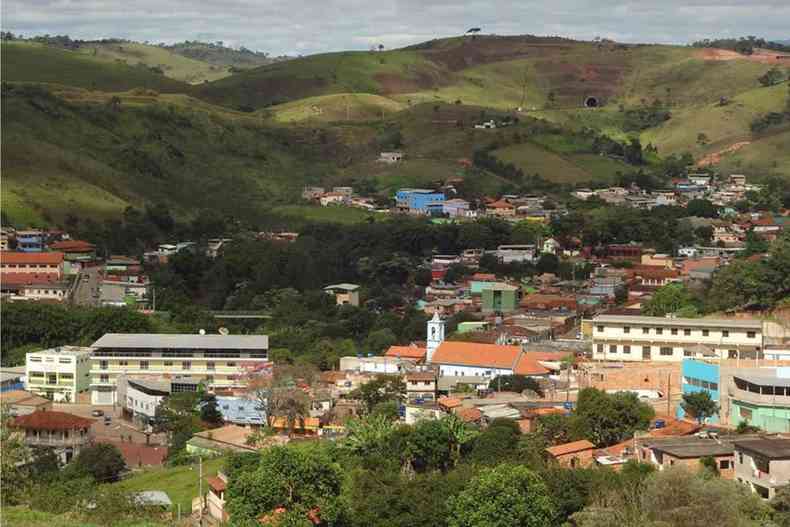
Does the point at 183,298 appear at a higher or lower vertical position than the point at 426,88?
lower

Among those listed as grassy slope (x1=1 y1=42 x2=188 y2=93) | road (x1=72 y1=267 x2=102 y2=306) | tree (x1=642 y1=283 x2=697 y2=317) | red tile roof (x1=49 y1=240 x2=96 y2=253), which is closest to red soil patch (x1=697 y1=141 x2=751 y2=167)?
grassy slope (x1=1 y1=42 x2=188 y2=93)

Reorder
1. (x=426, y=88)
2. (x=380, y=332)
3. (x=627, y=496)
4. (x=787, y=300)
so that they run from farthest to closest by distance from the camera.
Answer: (x=426, y=88)
(x=380, y=332)
(x=787, y=300)
(x=627, y=496)

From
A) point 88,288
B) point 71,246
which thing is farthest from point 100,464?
point 71,246

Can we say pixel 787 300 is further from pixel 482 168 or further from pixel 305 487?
pixel 482 168

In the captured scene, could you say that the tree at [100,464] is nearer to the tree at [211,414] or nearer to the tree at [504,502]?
the tree at [211,414]

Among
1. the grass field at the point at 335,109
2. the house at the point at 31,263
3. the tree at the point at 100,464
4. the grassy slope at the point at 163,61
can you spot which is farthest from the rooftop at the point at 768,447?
the grassy slope at the point at 163,61

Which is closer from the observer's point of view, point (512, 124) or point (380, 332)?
point (380, 332)

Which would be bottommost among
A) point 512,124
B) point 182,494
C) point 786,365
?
point 182,494

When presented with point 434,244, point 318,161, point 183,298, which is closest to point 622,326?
point 183,298
